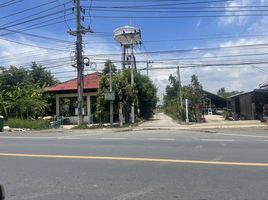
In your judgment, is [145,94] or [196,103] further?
[145,94]

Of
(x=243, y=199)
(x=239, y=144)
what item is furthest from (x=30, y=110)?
(x=243, y=199)

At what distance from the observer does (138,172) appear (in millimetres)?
10562

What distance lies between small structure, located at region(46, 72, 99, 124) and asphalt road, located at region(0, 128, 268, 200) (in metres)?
29.0

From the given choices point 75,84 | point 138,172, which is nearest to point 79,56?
point 75,84

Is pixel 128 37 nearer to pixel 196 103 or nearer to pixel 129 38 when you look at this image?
pixel 129 38

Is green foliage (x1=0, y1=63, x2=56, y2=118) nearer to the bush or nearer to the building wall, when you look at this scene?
the bush

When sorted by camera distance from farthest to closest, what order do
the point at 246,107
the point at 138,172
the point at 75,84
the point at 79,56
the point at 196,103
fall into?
the point at 75,84, the point at 246,107, the point at 196,103, the point at 79,56, the point at 138,172

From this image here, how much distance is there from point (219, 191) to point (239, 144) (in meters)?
8.34

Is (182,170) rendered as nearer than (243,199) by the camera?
No

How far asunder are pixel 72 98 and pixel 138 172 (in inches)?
1484

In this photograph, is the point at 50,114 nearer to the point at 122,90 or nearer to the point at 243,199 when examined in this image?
the point at 122,90

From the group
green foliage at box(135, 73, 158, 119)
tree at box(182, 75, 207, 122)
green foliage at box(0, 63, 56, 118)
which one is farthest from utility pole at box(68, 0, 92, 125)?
green foliage at box(135, 73, 158, 119)

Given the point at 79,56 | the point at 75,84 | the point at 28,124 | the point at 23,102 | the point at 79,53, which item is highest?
the point at 79,53

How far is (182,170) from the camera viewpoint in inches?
420
